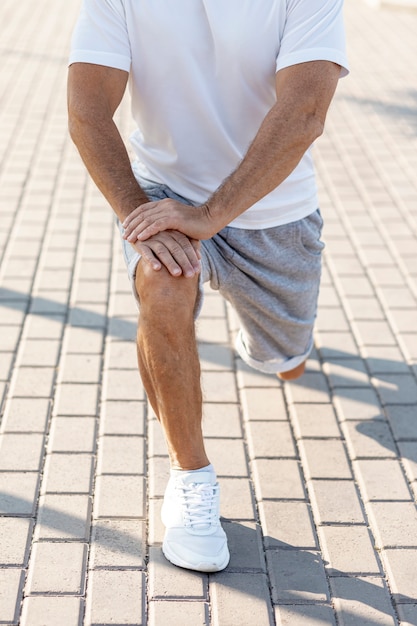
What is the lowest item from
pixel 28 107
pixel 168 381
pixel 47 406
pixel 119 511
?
pixel 28 107

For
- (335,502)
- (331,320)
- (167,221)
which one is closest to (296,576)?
(335,502)

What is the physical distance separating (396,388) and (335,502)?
810mm

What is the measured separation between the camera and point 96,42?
9.55 ft

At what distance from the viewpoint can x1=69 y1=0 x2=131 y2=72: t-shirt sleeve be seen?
290 cm

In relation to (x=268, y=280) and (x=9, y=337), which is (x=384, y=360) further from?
(x=9, y=337)

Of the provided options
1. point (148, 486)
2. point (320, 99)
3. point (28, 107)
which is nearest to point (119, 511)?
point (148, 486)

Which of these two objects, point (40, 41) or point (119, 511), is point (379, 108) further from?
point (119, 511)

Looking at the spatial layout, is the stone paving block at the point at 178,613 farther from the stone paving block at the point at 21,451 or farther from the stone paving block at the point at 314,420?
the stone paving block at the point at 314,420

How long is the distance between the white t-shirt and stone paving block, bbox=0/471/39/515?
1.05 m

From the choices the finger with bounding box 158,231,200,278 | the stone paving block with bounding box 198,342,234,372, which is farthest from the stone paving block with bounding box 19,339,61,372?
the finger with bounding box 158,231,200,278

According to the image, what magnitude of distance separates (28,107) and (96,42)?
4.79 metres

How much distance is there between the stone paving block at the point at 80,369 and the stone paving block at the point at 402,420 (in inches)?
43.6

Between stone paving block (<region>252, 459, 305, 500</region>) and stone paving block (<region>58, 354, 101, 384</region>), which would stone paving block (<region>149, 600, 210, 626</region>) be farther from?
stone paving block (<region>58, 354, 101, 384</region>)

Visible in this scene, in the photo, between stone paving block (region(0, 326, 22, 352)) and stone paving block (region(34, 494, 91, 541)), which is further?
stone paving block (region(0, 326, 22, 352))
